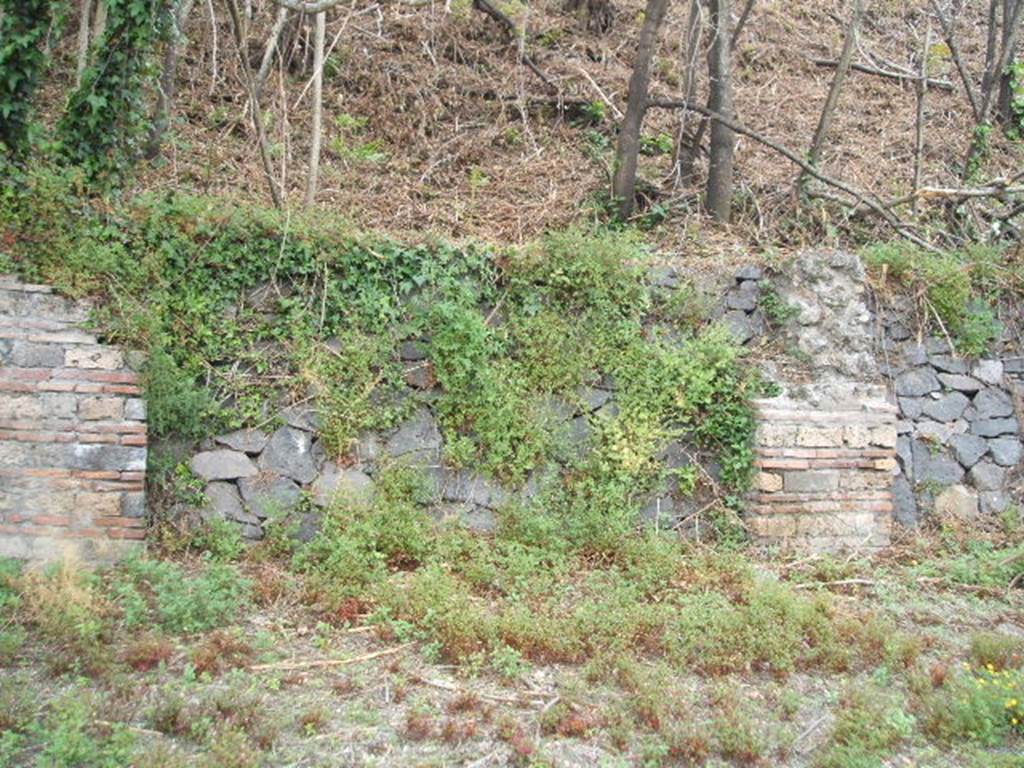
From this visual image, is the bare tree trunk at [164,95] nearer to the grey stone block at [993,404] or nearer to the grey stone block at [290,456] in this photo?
the grey stone block at [290,456]

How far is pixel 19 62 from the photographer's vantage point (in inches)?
261

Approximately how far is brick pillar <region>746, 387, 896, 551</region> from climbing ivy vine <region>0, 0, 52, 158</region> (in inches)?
232

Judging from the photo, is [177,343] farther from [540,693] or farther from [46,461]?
[540,693]

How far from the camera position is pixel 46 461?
5895 millimetres

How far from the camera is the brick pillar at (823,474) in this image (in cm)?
714

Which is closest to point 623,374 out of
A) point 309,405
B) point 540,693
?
point 309,405

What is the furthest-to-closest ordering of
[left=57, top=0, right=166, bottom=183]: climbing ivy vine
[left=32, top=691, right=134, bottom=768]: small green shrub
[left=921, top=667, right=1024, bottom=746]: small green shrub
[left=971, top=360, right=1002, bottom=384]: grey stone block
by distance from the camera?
[left=971, top=360, right=1002, bottom=384]: grey stone block
[left=57, top=0, right=166, bottom=183]: climbing ivy vine
[left=921, top=667, right=1024, bottom=746]: small green shrub
[left=32, top=691, right=134, bottom=768]: small green shrub

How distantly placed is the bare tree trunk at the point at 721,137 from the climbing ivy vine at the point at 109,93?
5.46 meters

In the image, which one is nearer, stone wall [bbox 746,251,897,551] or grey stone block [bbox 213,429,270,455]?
grey stone block [bbox 213,429,270,455]

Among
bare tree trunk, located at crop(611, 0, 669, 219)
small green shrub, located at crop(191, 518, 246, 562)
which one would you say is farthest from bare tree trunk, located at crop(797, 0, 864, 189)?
small green shrub, located at crop(191, 518, 246, 562)

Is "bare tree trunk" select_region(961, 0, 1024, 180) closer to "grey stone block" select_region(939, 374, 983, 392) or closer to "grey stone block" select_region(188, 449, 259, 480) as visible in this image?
"grey stone block" select_region(939, 374, 983, 392)

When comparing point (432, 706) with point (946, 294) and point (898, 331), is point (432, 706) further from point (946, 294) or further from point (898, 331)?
point (946, 294)

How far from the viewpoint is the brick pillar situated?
7.14 metres

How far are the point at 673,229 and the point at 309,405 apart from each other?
4.42 meters
